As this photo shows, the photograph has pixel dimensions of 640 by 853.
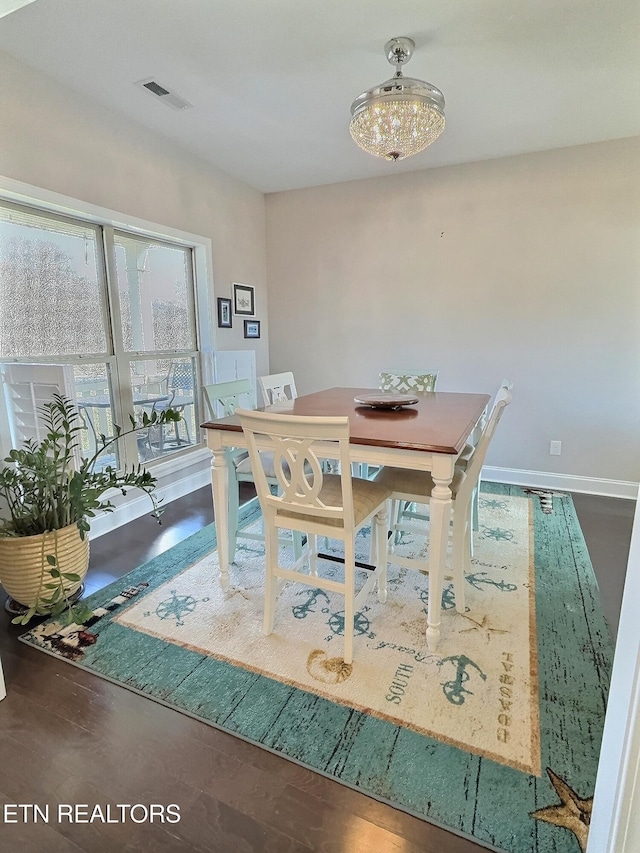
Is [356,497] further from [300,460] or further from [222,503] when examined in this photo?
[222,503]

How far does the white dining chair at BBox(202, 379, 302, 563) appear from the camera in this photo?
2297mm

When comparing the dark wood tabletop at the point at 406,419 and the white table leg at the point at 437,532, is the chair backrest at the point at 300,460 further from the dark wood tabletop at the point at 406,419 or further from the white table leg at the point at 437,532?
the white table leg at the point at 437,532

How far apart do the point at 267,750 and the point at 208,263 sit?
Result: 3318 millimetres

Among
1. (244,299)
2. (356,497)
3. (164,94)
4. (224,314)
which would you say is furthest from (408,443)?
(244,299)

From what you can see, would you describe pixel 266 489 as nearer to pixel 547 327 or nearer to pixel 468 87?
pixel 468 87

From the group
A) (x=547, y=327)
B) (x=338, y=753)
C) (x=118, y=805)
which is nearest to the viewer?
(x=118, y=805)

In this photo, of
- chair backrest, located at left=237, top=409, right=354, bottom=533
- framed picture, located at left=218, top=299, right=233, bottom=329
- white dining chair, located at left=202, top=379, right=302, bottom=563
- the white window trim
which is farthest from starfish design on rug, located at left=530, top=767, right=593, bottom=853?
framed picture, located at left=218, top=299, right=233, bottom=329

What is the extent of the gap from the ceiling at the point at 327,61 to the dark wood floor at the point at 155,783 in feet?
8.73

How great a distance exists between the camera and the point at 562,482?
359cm

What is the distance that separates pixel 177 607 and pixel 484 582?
59.4 inches

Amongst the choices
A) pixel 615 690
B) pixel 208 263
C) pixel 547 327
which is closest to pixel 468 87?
pixel 547 327

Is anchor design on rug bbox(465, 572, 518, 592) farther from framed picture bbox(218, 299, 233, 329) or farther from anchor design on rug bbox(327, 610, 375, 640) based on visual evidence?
framed picture bbox(218, 299, 233, 329)

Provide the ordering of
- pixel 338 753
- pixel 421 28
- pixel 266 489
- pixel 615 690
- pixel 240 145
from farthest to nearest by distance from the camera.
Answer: pixel 240 145, pixel 421 28, pixel 266 489, pixel 338 753, pixel 615 690

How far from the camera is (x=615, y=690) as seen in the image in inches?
34.4
